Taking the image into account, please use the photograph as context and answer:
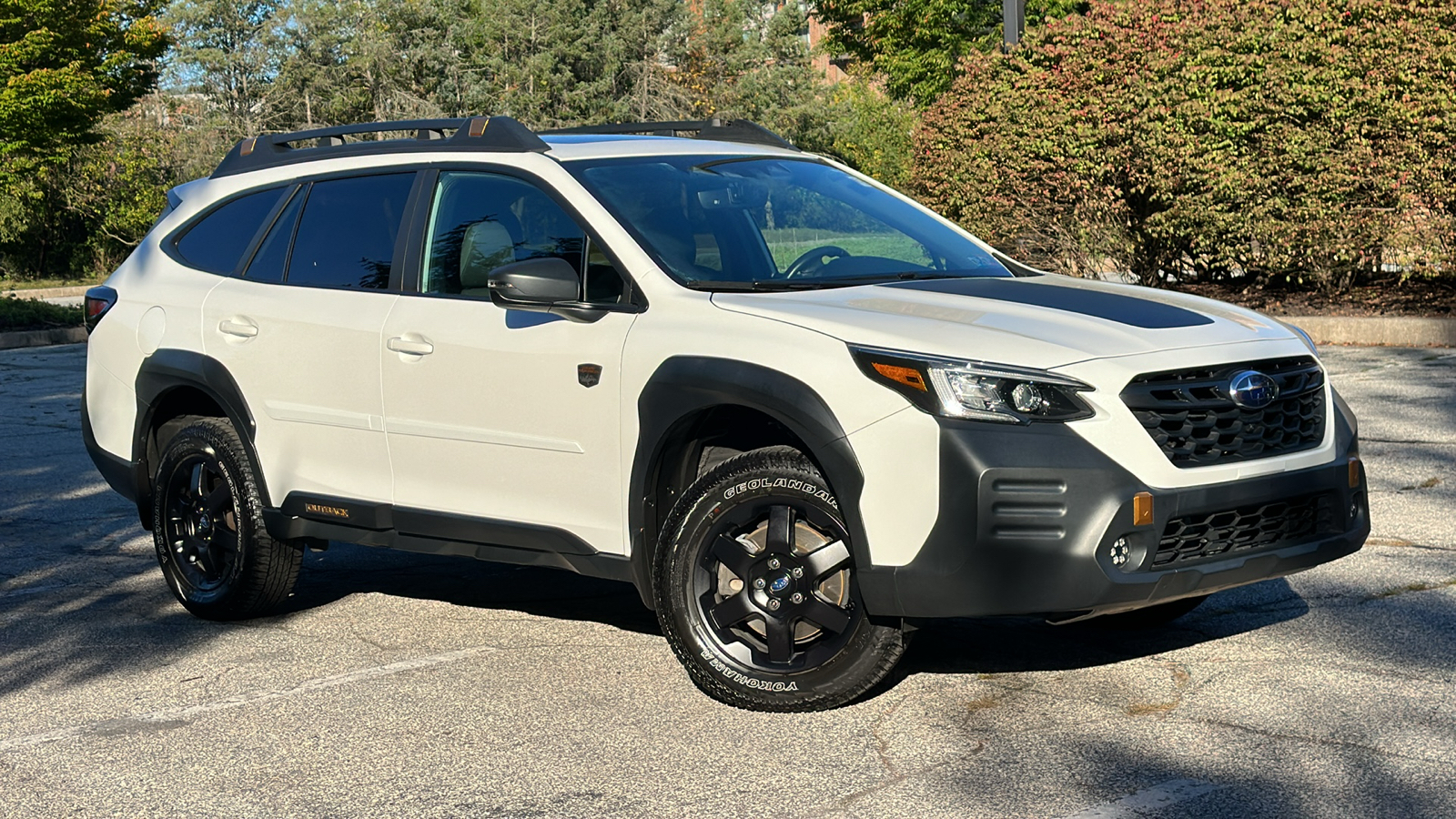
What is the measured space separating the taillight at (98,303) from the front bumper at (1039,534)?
13.1 ft

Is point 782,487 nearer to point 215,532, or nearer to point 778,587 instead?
point 778,587

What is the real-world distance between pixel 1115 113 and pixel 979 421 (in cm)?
1328

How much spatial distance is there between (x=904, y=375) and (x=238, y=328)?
3.00m

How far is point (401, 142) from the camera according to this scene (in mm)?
6086

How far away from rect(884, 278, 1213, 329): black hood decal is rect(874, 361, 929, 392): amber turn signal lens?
2.19ft

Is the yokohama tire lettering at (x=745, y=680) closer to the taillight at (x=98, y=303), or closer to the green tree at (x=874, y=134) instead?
the taillight at (x=98, y=303)

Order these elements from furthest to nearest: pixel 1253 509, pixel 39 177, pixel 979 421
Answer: pixel 39 177
pixel 1253 509
pixel 979 421

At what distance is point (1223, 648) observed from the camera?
5.39 metres

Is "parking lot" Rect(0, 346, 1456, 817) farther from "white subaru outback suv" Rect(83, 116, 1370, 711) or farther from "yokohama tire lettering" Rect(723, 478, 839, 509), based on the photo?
"yokohama tire lettering" Rect(723, 478, 839, 509)

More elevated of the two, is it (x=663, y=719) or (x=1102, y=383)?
(x=1102, y=383)

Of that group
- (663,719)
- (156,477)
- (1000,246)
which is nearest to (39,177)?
(1000,246)

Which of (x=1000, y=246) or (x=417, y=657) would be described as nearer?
(x=417, y=657)

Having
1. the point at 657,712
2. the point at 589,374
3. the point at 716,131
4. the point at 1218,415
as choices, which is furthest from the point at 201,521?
the point at 1218,415

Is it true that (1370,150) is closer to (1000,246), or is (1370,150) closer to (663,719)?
(1000,246)
